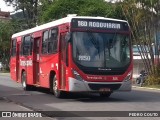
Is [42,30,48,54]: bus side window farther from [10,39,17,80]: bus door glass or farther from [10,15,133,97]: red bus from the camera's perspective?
[10,39,17,80]: bus door glass

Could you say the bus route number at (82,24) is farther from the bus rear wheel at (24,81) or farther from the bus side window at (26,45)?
the bus rear wheel at (24,81)

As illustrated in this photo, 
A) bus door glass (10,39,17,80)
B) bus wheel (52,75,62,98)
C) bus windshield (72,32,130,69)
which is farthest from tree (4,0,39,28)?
bus windshield (72,32,130,69)

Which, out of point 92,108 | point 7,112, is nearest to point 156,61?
point 92,108

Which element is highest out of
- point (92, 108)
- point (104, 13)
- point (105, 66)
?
point (104, 13)

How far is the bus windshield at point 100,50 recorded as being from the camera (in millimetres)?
17266

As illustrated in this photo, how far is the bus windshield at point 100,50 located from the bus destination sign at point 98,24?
27cm

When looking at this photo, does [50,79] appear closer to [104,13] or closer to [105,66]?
[105,66]

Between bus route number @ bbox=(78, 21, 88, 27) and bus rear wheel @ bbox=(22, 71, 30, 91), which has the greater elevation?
bus route number @ bbox=(78, 21, 88, 27)

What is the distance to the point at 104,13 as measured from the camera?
1852 inches

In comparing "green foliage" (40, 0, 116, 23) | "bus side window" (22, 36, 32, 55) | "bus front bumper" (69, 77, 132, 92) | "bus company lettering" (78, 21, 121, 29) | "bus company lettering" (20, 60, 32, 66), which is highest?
"green foliage" (40, 0, 116, 23)

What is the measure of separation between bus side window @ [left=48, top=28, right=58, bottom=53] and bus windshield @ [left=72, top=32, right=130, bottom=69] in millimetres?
1766

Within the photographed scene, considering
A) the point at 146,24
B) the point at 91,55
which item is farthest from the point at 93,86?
the point at 146,24

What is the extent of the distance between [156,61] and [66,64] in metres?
14.8

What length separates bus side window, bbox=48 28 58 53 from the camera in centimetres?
1902
